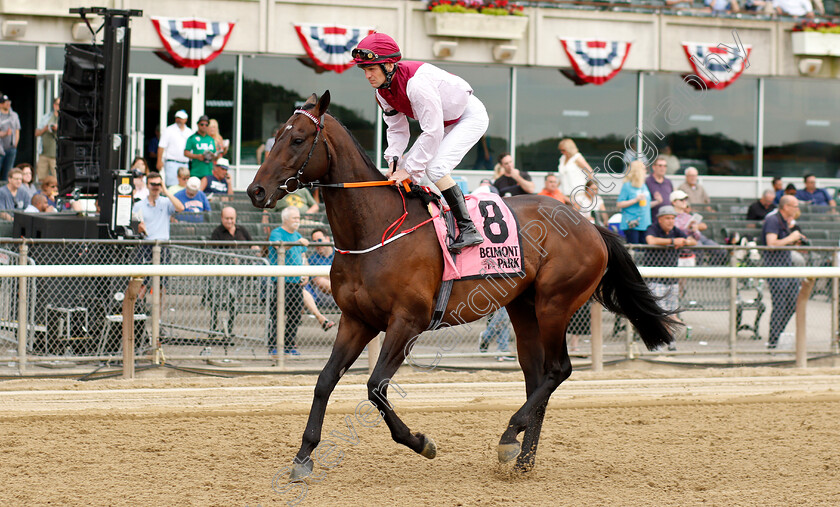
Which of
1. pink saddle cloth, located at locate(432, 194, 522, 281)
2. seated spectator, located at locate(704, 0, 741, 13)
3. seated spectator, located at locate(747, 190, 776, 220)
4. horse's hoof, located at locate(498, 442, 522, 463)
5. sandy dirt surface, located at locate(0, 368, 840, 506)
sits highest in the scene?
seated spectator, located at locate(704, 0, 741, 13)

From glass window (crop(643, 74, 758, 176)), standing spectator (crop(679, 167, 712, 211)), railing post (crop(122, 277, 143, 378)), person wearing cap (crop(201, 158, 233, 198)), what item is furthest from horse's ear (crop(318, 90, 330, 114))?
glass window (crop(643, 74, 758, 176))

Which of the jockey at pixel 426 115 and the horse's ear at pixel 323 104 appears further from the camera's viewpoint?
the jockey at pixel 426 115

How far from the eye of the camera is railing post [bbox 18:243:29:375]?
729cm

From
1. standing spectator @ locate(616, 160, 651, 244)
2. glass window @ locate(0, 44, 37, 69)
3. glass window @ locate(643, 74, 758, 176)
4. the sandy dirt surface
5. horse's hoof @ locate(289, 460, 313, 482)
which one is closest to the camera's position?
the sandy dirt surface

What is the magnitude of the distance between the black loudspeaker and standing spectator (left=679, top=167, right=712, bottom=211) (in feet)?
28.0

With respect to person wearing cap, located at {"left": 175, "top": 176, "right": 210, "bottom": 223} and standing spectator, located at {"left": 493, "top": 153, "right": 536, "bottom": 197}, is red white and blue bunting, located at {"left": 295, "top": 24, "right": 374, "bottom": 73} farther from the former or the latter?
standing spectator, located at {"left": 493, "top": 153, "right": 536, "bottom": 197}

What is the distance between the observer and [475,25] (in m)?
17.0

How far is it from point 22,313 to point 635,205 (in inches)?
227

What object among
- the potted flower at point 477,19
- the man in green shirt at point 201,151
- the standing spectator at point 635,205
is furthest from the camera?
the potted flower at point 477,19

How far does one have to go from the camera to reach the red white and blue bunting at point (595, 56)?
1764 centimetres

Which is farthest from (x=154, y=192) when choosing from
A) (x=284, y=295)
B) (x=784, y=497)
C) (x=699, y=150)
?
(x=699, y=150)

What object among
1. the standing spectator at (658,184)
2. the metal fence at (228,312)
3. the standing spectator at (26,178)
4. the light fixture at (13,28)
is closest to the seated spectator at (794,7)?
the standing spectator at (658,184)

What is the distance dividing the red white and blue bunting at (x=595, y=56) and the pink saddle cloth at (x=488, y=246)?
12.8 metres

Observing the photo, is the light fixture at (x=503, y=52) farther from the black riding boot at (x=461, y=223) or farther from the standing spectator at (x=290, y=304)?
the black riding boot at (x=461, y=223)
